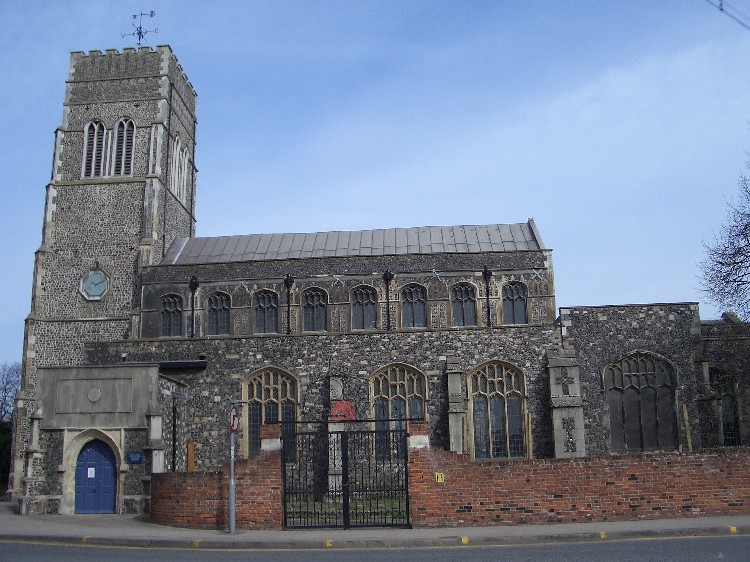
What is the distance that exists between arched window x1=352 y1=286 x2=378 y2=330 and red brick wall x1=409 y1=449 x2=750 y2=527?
14616 millimetres

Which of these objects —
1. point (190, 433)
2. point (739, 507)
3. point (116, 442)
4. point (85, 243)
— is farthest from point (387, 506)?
point (85, 243)

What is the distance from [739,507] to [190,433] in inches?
718

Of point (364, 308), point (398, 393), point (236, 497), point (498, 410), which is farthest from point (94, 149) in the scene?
point (236, 497)

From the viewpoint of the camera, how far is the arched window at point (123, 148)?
3588cm

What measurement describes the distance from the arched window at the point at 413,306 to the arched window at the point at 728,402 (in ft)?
36.6

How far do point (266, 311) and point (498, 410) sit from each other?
34.2 feet

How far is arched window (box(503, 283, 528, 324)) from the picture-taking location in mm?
30320

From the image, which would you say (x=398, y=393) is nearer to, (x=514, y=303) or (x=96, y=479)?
(x=514, y=303)

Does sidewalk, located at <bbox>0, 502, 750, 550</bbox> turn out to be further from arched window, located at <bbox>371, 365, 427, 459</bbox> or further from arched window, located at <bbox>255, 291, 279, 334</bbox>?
arched window, located at <bbox>255, 291, 279, 334</bbox>

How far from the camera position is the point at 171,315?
105 feet

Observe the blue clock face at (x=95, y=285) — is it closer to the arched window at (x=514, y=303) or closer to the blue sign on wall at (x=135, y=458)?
the blue sign on wall at (x=135, y=458)

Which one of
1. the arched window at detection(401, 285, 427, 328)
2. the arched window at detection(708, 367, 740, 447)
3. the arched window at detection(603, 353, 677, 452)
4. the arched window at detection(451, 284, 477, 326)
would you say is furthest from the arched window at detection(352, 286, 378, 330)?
the arched window at detection(708, 367, 740, 447)

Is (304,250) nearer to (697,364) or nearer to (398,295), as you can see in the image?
(398,295)

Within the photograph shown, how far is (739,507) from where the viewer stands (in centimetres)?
1611
